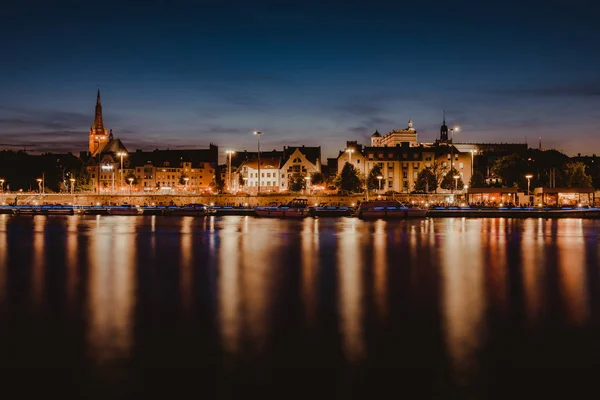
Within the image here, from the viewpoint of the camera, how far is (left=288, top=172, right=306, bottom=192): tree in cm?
11206

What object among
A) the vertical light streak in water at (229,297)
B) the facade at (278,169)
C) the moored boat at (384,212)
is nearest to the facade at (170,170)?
the facade at (278,169)

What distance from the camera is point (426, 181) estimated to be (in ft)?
348

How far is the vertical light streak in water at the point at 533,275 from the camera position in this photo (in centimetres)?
1211

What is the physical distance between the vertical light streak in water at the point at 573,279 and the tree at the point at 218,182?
11748 centimetres

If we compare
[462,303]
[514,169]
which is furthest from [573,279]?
[514,169]

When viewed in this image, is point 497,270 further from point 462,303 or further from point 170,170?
point 170,170

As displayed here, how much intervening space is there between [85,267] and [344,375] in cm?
1480

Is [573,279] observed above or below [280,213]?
below

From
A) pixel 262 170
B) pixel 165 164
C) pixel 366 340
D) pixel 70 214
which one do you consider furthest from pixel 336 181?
pixel 366 340

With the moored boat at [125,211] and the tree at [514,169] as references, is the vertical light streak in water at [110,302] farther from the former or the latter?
the tree at [514,169]

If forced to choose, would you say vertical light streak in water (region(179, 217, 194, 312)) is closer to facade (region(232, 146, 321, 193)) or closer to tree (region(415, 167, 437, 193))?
tree (region(415, 167, 437, 193))

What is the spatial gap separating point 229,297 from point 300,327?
384 cm

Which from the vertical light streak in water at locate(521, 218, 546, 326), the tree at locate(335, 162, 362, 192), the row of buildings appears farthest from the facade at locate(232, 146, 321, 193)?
the vertical light streak in water at locate(521, 218, 546, 326)

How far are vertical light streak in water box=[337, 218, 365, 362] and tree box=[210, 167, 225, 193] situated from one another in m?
118
